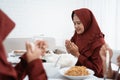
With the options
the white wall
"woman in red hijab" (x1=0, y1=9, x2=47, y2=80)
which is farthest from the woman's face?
the white wall

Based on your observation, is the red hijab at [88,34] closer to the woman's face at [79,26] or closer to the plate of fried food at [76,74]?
the woman's face at [79,26]

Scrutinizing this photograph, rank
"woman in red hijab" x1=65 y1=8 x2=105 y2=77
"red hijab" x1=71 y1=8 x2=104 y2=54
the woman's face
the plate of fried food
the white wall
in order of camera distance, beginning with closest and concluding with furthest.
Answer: the plate of fried food, "woman in red hijab" x1=65 y1=8 x2=105 y2=77, "red hijab" x1=71 y1=8 x2=104 y2=54, the woman's face, the white wall

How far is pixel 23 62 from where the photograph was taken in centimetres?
119

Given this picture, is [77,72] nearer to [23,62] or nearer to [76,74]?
[76,74]

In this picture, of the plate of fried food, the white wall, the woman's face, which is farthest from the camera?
the white wall

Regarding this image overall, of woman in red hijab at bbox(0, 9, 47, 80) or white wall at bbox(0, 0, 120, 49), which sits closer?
woman in red hijab at bbox(0, 9, 47, 80)

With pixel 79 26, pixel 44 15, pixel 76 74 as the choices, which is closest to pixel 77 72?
pixel 76 74

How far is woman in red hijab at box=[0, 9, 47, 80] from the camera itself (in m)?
0.86

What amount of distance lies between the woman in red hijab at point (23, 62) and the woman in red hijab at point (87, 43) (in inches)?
28.2

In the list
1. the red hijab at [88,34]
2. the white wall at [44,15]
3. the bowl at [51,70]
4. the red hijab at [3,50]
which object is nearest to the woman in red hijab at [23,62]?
the red hijab at [3,50]

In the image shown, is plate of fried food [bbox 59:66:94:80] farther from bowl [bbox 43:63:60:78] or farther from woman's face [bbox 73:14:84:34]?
woman's face [bbox 73:14:84:34]

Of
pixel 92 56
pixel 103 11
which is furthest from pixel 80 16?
pixel 103 11

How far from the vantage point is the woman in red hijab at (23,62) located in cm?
86

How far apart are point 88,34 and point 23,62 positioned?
1.02 meters
